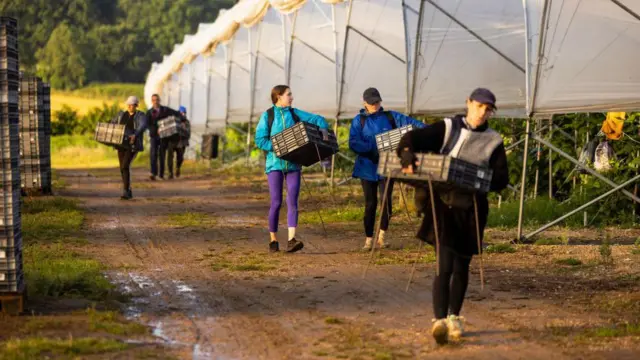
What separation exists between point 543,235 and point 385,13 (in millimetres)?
7075

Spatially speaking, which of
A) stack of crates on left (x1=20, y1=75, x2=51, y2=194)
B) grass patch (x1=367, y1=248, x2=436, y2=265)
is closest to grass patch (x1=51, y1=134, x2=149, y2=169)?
stack of crates on left (x1=20, y1=75, x2=51, y2=194)

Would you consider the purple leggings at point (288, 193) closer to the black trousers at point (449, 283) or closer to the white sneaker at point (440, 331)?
the black trousers at point (449, 283)

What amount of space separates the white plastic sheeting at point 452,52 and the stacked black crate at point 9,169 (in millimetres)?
6222

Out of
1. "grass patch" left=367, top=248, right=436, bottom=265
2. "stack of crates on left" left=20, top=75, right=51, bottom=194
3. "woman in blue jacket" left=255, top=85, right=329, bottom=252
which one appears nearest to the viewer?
"grass patch" left=367, top=248, right=436, bottom=265

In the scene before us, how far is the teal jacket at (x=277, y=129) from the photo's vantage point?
12117mm

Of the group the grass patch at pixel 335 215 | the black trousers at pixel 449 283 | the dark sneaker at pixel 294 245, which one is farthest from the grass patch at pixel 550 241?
the black trousers at pixel 449 283

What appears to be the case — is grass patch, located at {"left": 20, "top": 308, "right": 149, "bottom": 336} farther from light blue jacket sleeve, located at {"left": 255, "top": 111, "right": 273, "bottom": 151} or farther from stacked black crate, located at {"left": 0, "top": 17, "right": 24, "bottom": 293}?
light blue jacket sleeve, located at {"left": 255, "top": 111, "right": 273, "bottom": 151}

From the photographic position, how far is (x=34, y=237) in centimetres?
1341

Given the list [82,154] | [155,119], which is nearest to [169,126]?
[155,119]

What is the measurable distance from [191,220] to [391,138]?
187 inches

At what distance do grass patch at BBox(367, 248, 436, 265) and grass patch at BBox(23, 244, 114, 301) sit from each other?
270cm

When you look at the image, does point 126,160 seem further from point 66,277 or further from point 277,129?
point 66,277

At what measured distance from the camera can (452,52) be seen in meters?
16.2

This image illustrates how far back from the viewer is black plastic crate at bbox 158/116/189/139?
25672 millimetres
